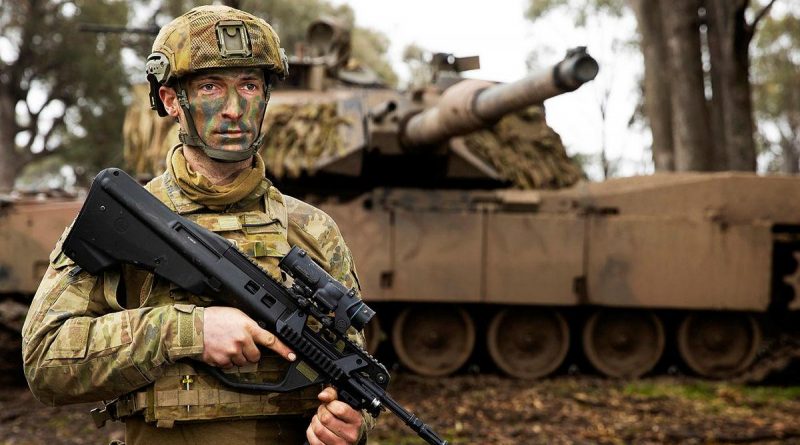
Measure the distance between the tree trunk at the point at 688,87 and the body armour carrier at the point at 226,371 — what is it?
549 inches

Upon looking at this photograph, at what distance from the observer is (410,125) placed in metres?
9.77

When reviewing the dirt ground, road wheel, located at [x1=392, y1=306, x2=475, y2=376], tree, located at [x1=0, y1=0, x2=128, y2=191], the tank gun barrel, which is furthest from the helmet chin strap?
tree, located at [x1=0, y1=0, x2=128, y2=191]

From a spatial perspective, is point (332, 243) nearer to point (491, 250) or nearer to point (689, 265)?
point (491, 250)

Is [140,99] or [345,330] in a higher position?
[140,99]

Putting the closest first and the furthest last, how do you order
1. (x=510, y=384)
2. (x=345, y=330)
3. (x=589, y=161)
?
(x=345, y=330) → (x=510, y=384) → (x=589, y=161)

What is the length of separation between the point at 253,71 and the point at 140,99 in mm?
9293

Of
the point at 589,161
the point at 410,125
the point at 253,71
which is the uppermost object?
the point at 589,161

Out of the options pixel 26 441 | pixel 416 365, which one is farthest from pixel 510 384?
pixel 26 441

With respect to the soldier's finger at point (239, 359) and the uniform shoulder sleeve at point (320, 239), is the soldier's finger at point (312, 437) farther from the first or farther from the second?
the uniform shoulder sleeve at point (320, 239)

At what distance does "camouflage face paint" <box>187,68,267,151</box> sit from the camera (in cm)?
269

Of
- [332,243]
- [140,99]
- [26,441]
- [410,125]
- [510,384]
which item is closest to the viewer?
[332,243]

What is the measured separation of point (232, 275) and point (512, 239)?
8.41 meters

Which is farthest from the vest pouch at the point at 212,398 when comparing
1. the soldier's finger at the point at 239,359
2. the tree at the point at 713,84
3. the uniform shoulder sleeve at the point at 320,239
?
the tree at the point at 713,84

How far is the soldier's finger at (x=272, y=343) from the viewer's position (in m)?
2.51
